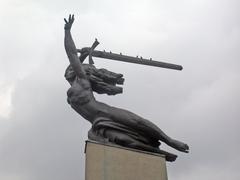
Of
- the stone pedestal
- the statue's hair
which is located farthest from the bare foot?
the statue's hair

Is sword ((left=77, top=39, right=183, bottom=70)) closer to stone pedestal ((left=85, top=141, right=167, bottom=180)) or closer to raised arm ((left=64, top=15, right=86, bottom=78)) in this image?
raised arm ((left=64, top=15, right=86, bottom=78))

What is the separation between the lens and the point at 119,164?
959 cm

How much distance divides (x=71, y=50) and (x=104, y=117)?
1714 millimetres

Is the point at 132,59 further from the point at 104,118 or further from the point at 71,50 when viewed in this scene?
the point at 104,118

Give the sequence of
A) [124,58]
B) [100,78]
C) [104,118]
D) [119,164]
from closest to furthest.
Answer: [119,164]
[104,118]
[100,78]
[124,58]

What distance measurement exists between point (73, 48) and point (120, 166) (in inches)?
116

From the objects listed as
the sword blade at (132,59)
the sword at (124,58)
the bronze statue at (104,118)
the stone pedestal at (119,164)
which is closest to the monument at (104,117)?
the bronze statue at (104,118)

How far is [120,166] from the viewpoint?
31.4 feet

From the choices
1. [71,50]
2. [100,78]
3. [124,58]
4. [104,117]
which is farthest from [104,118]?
[124,58]

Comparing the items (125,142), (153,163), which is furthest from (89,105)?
(153,163)

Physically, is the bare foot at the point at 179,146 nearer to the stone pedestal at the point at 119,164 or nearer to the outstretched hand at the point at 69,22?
the stone pedestal at the point at 119,164

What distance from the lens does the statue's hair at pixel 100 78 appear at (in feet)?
35.7

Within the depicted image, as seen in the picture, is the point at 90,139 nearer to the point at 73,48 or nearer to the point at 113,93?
the point at 113,93

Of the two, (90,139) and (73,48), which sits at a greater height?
(73,48)
